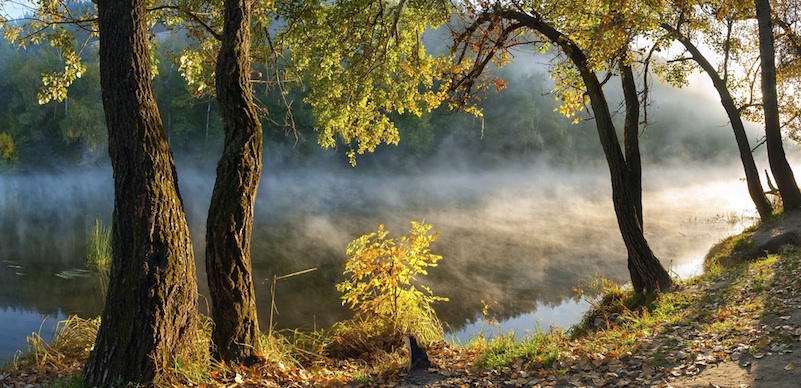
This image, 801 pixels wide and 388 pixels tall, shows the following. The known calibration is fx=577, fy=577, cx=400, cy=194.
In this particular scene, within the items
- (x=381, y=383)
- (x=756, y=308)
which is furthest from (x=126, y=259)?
(x=756, y=308)

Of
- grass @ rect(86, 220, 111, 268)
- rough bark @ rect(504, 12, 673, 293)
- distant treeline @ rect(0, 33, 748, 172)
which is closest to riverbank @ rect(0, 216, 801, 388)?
rough bark @ rect(504, 12, 673, 293)

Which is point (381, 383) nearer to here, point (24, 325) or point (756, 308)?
point (756, 308)

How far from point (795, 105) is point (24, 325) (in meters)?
20.0

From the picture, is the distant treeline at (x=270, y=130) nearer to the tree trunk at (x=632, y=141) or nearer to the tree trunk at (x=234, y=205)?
the tree trunk at (x=632, y=141)

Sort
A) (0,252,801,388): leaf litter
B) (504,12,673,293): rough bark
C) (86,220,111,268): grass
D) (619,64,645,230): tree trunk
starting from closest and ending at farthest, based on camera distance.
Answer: (0,252,801,388): leaf litter, (504,12,673,293): rough bark, (619,64,645,230): tree trunk, (86,220,111,268): grass

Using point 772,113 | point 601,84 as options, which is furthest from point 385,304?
point 772,113

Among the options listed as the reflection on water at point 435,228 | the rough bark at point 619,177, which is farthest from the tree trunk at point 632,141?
the reflection on water at point 435,228

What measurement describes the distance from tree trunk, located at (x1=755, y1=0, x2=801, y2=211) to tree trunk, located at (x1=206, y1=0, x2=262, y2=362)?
982cm

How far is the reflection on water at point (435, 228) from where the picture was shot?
1329 centimetres

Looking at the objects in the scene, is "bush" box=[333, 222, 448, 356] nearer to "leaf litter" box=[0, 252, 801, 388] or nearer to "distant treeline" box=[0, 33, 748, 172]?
"leaf litter" box=[0, 252, 801, 388]

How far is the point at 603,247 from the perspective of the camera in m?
19.4

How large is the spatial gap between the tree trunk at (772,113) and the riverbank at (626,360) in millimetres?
5243

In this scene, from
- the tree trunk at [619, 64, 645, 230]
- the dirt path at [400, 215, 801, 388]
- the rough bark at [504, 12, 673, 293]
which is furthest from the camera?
the tree trunk at [619, 64, 645, 230]

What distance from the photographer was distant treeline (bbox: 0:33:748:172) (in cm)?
4112
